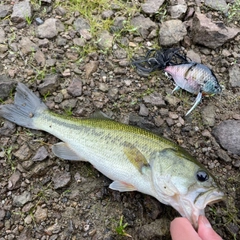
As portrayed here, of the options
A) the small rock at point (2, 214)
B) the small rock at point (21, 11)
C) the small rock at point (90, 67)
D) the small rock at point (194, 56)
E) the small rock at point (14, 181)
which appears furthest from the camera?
the small rock at point (21, 11)

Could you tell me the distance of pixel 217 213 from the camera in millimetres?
3939

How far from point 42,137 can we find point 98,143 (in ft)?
2.76

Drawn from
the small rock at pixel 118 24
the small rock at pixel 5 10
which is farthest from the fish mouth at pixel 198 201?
the small rock at pixel 5 10

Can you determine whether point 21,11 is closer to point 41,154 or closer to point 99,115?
point 99,115

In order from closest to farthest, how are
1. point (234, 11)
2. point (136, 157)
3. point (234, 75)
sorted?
Answer: 1. point (136, 157)
2. point (234, 75)
3. point (234, 11)

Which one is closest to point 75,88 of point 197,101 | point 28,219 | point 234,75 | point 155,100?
point 155,100

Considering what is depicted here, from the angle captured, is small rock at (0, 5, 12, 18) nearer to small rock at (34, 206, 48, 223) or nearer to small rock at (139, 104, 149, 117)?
small rock at (139, 104, 149, 117)

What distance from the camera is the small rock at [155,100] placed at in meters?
4.48

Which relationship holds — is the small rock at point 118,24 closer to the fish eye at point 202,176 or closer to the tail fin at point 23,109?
the tail fin at point 23,109

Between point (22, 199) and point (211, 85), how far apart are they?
113 inches

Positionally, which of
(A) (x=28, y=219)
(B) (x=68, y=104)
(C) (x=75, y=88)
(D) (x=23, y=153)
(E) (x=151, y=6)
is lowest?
(A) (x=28, y=219)

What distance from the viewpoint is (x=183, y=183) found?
3447 mm

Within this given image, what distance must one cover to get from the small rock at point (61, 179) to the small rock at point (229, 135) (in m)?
2.02

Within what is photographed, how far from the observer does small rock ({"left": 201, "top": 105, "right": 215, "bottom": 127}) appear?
4469mm
